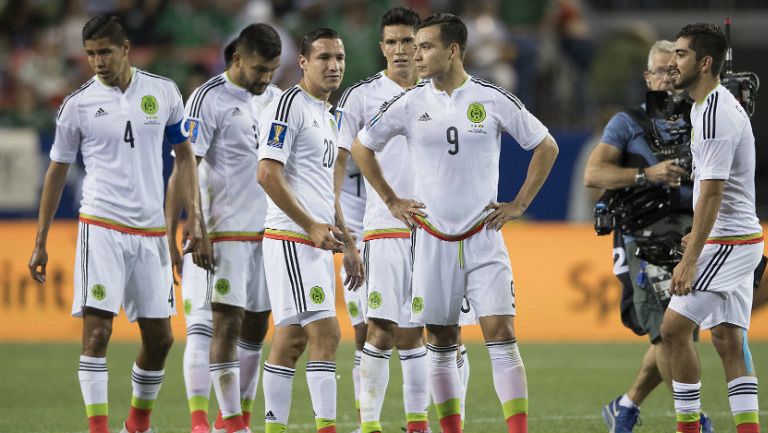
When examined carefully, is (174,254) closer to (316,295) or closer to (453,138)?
(316,295)

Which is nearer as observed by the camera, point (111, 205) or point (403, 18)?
point (111, 205)

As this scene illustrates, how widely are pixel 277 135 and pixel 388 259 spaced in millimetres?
Answer: 1255

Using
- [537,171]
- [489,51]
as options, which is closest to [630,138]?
[537,171]

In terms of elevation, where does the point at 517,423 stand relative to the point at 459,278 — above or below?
below

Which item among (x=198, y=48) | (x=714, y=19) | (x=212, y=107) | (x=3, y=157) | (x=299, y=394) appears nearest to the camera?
(x=212, y=107)

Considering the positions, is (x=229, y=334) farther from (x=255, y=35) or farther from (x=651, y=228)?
(x=651, y=228)

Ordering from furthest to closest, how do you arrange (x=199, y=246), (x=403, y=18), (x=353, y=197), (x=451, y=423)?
1. (x=353, y=197)
2. (x=403, y=18)
3. (x=199, y=246)
4. (x=451, y=423)

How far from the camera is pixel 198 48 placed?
19.5 metres

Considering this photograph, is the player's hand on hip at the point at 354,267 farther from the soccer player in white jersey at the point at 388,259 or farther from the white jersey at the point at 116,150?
the white jersey at the point at 116,150

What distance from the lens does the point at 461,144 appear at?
7453mm

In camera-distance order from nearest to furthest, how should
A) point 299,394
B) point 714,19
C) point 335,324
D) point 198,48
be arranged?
point 335,324 < point 299,394 < point 198,48 < point 714,19

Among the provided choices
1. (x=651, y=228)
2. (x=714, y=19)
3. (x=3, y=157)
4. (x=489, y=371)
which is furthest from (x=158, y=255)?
(x=714, y=19)

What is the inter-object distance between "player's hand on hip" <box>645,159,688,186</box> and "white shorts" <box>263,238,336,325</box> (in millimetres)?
2316

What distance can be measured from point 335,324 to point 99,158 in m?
1.91
